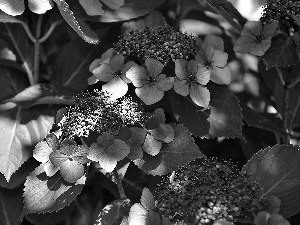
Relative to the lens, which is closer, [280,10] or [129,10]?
[280,10]

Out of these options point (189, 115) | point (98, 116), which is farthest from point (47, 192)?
point (189, 115)

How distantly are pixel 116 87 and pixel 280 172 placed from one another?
1.68 feet

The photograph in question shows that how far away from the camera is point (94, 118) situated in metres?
1.44

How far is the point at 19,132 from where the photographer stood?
1757 mm

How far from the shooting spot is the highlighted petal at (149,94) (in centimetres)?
156

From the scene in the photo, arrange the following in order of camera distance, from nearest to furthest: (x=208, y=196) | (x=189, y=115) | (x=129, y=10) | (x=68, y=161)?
(x=208, y=196)
(x=68, y=161)
(x=189, y=115)
(x=129, y=10)

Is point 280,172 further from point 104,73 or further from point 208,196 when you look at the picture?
point 104,73

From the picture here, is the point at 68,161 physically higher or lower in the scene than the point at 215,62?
lower

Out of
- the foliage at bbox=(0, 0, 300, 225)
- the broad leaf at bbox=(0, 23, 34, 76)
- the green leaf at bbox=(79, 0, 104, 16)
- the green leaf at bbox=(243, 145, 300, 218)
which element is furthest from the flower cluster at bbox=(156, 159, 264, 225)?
the broad leaf at bbox=(0, 23, 34, 76)

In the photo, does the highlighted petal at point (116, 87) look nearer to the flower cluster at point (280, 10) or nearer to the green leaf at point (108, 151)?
the green leaf at point (108, 151)

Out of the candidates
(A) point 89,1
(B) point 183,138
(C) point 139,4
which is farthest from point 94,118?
(C) point 139,4

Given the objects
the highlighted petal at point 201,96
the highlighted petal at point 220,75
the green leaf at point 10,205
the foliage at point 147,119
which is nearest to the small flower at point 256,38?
the foliage at point 147,119

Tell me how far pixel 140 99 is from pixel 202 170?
0.35 m

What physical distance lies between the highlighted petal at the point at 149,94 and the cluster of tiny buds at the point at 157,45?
0.08 metres
